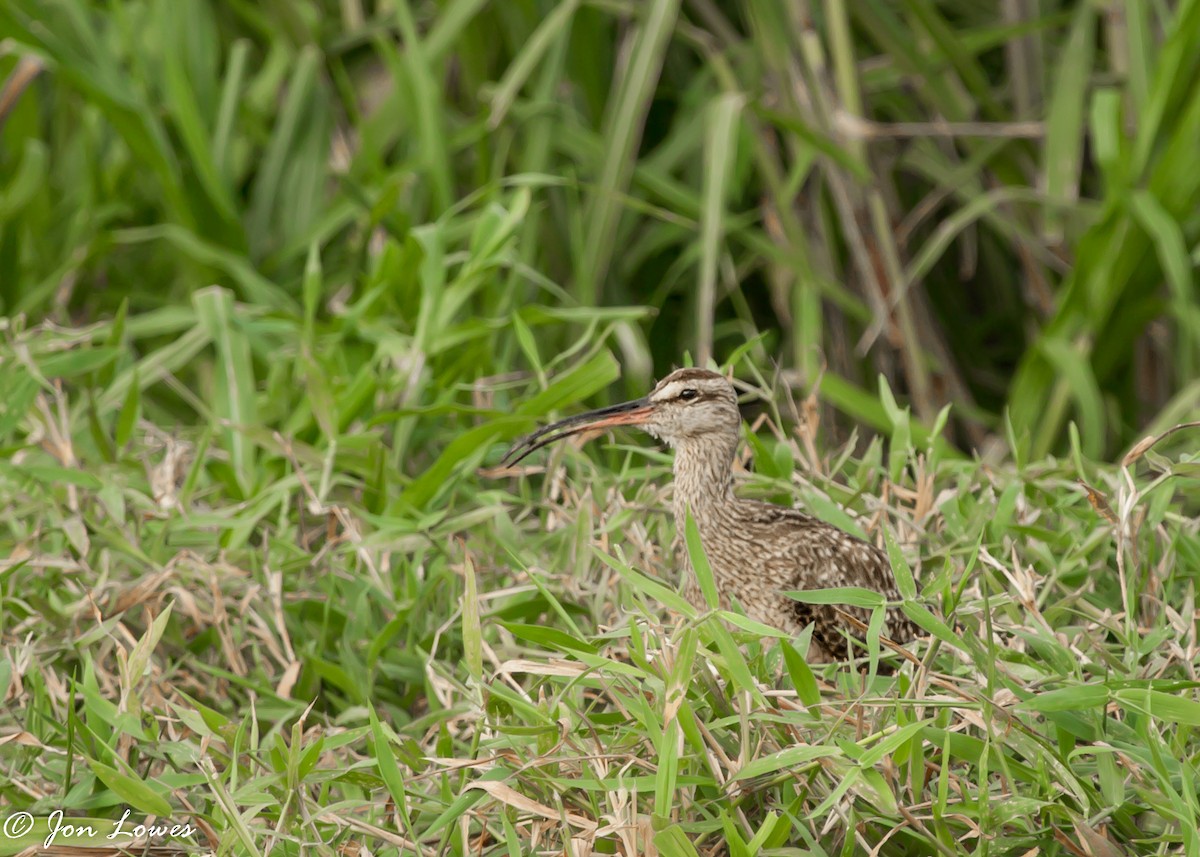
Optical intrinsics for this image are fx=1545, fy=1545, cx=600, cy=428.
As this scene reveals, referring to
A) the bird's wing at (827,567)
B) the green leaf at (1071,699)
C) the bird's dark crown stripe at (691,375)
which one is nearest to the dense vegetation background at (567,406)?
the green leaf at (1071,699)

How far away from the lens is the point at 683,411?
3404 mm

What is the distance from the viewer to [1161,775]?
7.62 feet

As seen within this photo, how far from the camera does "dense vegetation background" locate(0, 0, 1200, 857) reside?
8.15ft

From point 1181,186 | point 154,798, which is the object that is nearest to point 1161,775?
point 154,798

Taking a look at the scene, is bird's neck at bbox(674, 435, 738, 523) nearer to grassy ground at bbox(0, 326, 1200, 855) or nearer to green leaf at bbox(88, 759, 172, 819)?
grassy ground at bbox(0, 326, 1200, 855)

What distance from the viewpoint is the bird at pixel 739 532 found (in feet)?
10.8

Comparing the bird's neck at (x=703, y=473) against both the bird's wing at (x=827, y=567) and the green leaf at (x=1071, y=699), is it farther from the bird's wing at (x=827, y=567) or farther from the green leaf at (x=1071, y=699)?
the green leaf at (x=1071, y=699)

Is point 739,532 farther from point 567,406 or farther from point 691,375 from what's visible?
point 567,406

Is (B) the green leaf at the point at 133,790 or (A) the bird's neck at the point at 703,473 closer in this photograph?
(B) the green leaf at the point at 133,790

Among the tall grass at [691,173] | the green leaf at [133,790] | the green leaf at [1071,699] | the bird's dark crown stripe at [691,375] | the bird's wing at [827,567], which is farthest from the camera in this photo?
the tall grass at [691,173]

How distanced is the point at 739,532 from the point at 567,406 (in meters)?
0.88

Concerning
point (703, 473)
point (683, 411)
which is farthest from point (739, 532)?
point (683, 411)

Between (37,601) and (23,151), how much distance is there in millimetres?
3256

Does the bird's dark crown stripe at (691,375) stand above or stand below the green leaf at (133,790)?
above
